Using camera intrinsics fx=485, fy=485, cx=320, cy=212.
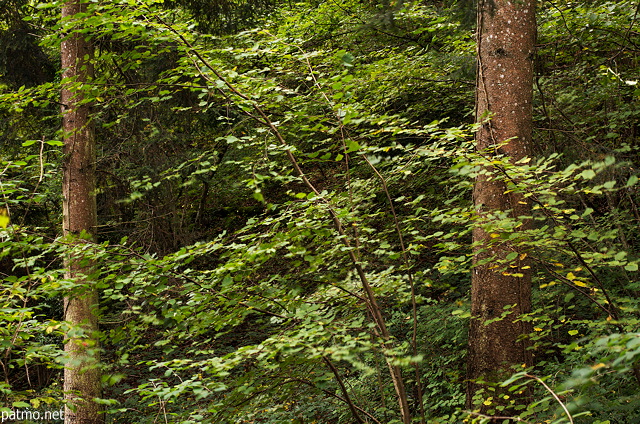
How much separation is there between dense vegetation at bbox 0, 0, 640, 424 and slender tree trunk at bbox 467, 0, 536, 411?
0.16 meters

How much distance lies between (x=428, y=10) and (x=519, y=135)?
3.54 m

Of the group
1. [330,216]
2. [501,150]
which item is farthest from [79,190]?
[501,150]

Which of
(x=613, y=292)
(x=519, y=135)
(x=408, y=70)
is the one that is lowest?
(x=613, y=292)

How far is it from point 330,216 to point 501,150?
1455 mm

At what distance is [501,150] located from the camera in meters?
3.69

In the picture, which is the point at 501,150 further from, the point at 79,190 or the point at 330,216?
the point at 79,190

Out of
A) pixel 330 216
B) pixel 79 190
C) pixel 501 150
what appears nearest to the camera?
pixel 330 216

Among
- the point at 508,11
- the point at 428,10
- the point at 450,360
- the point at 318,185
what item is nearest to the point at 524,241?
the point at 508,11

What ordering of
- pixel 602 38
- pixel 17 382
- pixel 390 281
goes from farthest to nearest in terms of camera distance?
pixel 17 382 < pixel 602 38 < pixel 390 281

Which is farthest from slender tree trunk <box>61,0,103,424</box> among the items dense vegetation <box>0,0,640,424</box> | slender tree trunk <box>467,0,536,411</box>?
slender tree trunk <box>467,0,536,411</box>

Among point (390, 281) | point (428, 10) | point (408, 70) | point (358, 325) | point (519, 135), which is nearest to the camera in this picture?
point (358, 325)

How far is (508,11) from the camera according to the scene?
376 centimetres

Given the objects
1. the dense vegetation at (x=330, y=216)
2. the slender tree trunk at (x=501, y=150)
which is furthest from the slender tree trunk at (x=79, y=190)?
the slender tree trunk at (x=501, y=150)

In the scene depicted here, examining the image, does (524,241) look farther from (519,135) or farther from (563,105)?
(563,105)
